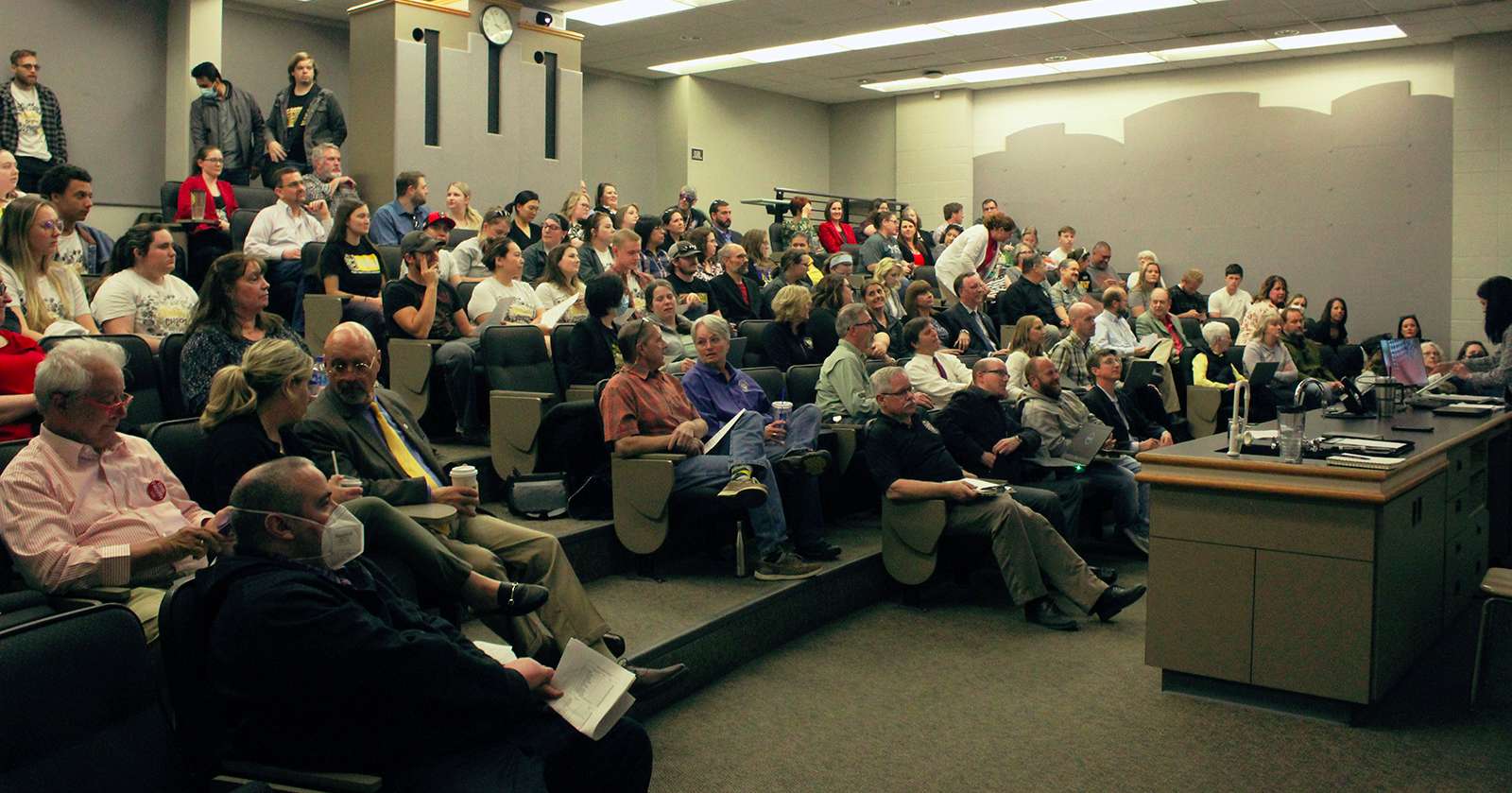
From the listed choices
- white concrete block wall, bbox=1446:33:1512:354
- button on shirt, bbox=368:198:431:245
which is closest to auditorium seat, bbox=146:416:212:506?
button on shirt, bbox=368:198:431:245

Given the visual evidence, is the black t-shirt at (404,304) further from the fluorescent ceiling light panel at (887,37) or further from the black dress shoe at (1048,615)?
the fluorescent ceiling light panel at (887,37)

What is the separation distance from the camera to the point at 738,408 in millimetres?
4645

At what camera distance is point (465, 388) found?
5.09 meters

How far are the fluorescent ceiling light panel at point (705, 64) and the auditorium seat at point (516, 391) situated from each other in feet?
24.9

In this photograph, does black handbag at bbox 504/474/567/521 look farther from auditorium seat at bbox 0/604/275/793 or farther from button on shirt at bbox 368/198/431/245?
A: button on shirt at bbox 368/198/431/245

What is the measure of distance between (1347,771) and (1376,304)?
963 cm

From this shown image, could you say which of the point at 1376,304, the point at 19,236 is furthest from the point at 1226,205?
the point at 19,236

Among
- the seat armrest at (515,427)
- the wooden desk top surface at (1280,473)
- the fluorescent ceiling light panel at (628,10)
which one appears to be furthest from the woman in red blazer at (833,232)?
the wooden desk top surface at (1280,473)

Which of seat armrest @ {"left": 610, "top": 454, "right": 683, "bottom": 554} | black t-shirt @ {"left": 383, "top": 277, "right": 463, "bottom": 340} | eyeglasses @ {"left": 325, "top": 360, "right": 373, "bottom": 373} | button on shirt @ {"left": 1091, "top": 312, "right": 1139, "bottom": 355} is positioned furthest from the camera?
button on shirt @ {"left": 1091, "top": 312, "right": 1139, "bottom": 355}

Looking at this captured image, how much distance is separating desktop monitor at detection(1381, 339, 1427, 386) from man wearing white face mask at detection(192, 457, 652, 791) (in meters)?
4.64

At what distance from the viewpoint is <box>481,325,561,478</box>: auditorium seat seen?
4.66 m

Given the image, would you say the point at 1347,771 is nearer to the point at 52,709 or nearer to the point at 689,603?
the point at 689,603

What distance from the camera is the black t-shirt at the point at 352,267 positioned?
5512 mm

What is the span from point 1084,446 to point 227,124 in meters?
6.14
